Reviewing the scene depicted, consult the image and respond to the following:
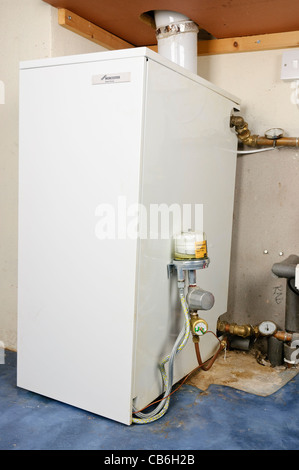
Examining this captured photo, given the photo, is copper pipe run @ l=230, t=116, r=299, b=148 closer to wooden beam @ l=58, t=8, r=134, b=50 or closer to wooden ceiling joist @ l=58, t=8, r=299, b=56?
wooden ceiling joist @ l=58, t=8, r=299, b=56

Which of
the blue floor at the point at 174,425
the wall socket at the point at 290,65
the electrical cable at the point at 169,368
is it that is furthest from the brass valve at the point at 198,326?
the wall socket at the point at 290,65

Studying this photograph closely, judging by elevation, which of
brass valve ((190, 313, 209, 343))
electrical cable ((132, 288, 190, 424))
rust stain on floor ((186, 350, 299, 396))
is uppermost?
brass valve ((190, 313, 209, 343))

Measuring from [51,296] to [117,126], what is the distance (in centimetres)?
68

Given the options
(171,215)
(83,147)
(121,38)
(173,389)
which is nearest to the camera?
(83,147)

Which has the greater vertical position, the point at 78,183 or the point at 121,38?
the point at 121,38

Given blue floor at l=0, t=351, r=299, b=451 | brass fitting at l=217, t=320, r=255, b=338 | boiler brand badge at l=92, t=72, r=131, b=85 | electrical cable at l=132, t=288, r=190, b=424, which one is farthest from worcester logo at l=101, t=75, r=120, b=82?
brass fitting at l=217, t=320, r=255, b=338

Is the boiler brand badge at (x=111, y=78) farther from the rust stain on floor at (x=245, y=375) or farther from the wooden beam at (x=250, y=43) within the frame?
the rust stain on floor at (x=245, y=375)

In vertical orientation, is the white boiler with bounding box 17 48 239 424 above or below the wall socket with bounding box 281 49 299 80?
below

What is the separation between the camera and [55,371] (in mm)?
1743

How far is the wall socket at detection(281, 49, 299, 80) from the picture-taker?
2.13 metres

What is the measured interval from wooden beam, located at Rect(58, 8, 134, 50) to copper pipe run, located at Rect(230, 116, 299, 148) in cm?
72

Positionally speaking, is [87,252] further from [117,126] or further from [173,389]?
[173,389]

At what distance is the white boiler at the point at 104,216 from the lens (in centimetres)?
150
